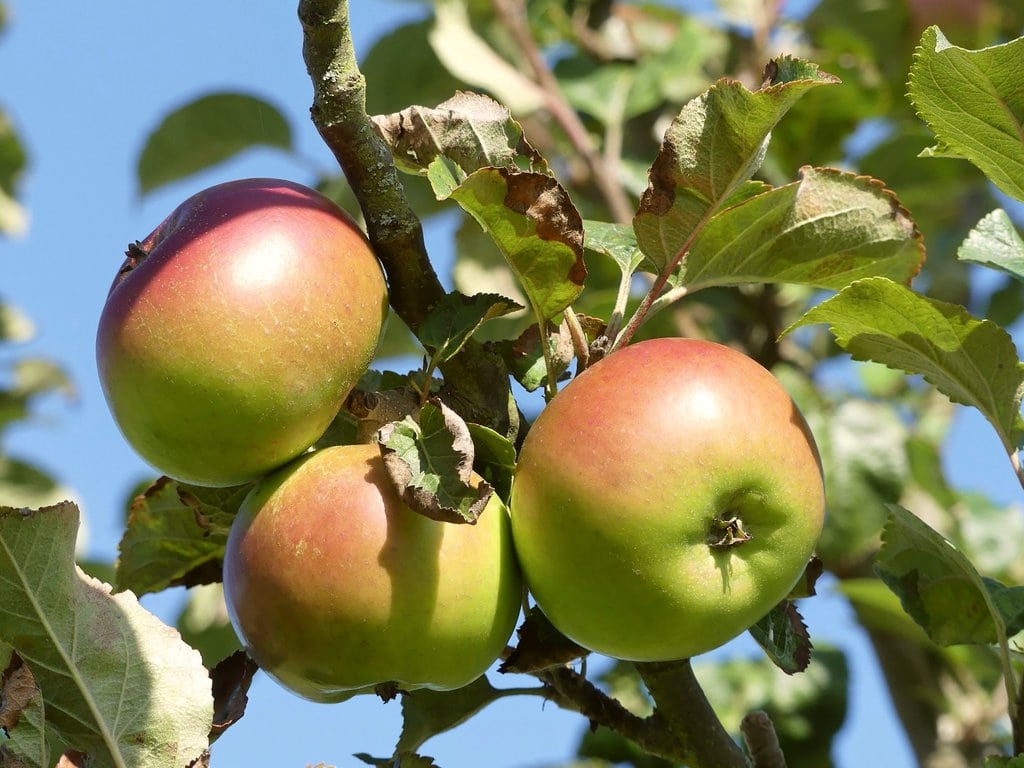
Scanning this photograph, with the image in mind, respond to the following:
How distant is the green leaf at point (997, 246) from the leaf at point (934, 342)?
0.38ft

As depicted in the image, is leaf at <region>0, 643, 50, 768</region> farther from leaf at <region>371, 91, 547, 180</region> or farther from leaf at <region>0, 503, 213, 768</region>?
leaf at <region>371, 91, 547, 180</region>

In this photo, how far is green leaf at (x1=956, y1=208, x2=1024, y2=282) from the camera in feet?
3.44

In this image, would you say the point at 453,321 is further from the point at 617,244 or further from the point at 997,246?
the point at 997,246

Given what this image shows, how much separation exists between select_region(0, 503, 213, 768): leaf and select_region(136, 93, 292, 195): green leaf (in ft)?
4.86

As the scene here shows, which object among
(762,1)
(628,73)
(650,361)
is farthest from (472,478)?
(762,1)

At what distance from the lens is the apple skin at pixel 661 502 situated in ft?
2.64

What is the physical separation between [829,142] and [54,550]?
191 cm

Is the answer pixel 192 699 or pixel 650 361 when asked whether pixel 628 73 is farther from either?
pixel 192 699

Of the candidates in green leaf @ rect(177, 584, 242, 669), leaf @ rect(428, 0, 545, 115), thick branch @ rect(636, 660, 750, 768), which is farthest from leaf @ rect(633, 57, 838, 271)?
leaf @ rect(428, 0, 545, 115)

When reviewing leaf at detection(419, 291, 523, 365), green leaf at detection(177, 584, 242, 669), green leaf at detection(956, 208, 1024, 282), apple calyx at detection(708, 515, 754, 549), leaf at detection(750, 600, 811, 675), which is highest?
leaf at detection(419, 291, 523, 365)

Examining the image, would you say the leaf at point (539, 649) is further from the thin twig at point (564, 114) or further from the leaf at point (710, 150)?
the thin twig at point (564, 114)

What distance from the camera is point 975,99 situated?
928 millimetres

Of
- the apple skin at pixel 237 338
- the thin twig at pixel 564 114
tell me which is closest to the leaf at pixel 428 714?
the apple skin at pixel 237 338

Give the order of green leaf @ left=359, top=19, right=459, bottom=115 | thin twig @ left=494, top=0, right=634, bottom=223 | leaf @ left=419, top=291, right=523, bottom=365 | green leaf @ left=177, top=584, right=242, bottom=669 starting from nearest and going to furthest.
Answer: leaf @ left=419, top=291, right=523, bottom=365 → green leaf @ left=177, top=584, right=242, bottom=669 → thin twig @ left=494, top=0, right=634, bottom=223 → green leaf @ left=359, top=19, right=459, bottom=115
